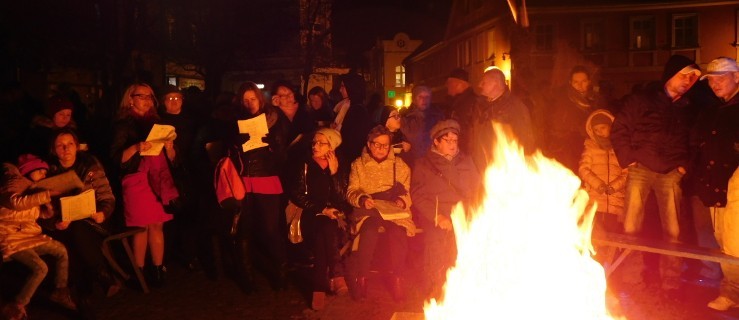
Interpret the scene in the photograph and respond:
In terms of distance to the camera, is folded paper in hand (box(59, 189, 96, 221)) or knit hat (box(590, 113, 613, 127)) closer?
folded paper in hand (box(59, 189, 96, 221))

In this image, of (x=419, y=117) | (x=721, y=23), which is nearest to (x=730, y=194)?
(x=419, y=117)

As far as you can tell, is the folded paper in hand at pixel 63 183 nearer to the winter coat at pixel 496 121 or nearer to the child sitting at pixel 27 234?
the child sitting at pixel 27 234

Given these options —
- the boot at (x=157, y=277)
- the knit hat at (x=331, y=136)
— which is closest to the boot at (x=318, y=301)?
the knit hat at (x=331, y=136)

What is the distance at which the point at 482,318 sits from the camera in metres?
4.68

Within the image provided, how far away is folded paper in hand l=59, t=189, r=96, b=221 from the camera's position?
5.83m

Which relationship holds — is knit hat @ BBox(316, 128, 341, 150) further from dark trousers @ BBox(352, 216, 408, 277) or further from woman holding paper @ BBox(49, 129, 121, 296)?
woman holding paper @ BBox(49, 129, 121, 296)

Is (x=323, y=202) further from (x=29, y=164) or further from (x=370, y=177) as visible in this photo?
(x=29, y=164)

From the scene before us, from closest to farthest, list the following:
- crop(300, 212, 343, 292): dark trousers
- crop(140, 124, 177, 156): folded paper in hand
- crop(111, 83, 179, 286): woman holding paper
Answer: crop(300, 212, 343, 292): dark trousers → crop(140, 124, 177, 156): folded paper in hand → crop(111, 83, 179, 286): woman holding paper

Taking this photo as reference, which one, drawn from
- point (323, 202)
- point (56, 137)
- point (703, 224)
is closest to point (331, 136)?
point (323, 202)

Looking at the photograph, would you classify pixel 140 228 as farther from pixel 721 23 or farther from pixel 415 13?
pixel 415 13

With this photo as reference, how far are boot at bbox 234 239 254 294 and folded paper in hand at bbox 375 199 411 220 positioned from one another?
1.45 metres

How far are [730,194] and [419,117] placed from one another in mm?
3517

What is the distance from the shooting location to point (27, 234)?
18.4 feet

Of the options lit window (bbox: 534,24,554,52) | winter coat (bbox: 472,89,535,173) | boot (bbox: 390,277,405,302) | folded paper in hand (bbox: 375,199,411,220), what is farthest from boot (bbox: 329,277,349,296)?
lit window (bbox: 534,24,554,52)
